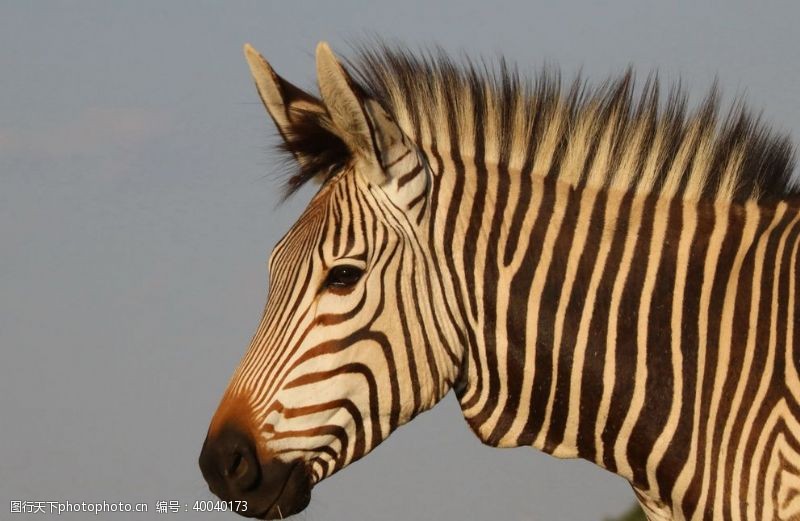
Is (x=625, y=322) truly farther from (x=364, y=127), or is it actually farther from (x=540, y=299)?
(x=364, y=127)

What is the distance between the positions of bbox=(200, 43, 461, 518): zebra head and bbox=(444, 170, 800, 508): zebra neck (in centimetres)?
32

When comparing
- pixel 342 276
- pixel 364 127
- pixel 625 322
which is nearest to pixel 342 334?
pixel 342 276

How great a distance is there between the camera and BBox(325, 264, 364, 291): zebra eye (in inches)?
249

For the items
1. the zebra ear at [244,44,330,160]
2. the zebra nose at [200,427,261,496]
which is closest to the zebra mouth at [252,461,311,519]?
the zebra nose at [200,427,261,496]

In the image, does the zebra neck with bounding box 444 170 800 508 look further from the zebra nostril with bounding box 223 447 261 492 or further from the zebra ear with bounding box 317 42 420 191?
the zebra nostril with bounding box 223 447 261 492

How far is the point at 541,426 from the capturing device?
649 cm

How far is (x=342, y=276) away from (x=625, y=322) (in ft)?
5.19

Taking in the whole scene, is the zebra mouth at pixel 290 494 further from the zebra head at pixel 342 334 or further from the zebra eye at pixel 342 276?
the zebra eye at pixel 342 276

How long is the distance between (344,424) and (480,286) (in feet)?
3.56

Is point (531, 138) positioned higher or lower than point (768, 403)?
higher

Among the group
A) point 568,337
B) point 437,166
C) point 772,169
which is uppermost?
point 772,169

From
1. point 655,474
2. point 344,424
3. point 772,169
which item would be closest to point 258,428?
point 344,424

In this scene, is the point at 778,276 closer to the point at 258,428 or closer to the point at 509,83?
the point at 509,83

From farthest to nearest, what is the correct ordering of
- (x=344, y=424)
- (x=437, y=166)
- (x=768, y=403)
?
(x=437, y=166) → (x=344, y=424) → (x=768, y=403)
